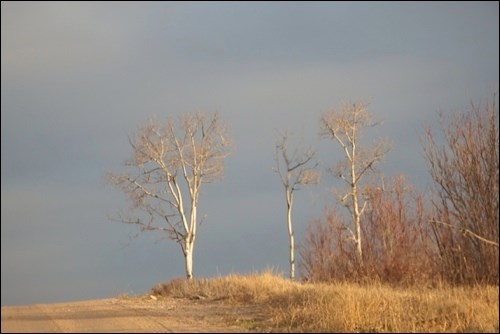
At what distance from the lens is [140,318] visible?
17.2m

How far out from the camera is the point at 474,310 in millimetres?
14977

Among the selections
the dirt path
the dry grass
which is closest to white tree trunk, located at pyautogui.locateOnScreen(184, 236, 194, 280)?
the dirt path

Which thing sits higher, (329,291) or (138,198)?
(138,198)

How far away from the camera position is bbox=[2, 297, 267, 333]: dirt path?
15.1 meters

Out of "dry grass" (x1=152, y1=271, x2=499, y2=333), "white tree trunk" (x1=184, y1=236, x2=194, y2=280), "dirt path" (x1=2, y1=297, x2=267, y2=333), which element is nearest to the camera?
"dry grass" (x1=152, y1=271, x2=499, y2=333)

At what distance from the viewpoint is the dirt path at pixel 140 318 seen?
595 inches

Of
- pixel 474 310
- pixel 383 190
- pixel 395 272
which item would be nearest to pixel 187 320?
pixel 474 310

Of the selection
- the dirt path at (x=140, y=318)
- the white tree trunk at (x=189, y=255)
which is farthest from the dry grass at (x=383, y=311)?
the white tree trunk at (x=189, y=255)

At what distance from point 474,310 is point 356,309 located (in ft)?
8.55

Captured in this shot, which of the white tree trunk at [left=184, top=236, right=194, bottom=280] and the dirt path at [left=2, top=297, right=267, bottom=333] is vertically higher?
the white tree trunk at [left=184, top=236, right=194, bottom=280]

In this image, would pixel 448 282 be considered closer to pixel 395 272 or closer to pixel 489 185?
pixel 489 185

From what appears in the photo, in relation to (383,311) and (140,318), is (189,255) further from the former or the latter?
(383,311)

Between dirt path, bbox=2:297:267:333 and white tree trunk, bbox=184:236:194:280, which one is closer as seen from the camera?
dirt path, bbox=2:297:267:333

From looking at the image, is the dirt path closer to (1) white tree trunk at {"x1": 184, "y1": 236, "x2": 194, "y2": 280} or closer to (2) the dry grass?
(2) the dry grass
